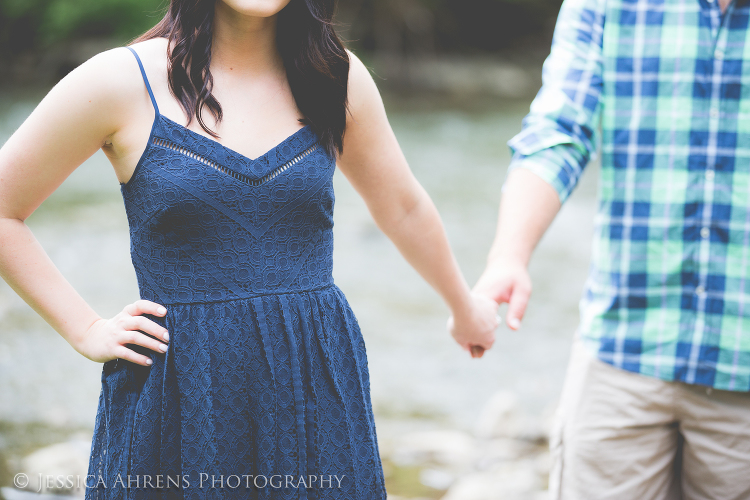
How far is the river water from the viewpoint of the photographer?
4.05 metres

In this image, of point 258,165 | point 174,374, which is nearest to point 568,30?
point 258,165

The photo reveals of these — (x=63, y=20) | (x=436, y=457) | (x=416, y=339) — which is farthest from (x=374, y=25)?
(x=436, y=457)

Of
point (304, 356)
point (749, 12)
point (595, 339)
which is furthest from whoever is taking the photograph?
point (595, 339)

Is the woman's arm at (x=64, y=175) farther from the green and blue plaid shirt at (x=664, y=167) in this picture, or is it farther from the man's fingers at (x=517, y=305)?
the green and blue plaid shirt at (x=664, y=167)

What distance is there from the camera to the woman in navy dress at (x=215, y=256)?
130cm

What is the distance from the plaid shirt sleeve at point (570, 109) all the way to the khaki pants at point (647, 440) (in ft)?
1.41

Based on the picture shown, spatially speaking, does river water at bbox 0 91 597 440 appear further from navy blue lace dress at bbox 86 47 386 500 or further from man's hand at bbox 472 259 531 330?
navy blue lace dress at bbox 86 47 386 500

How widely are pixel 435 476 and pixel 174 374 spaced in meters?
2.06

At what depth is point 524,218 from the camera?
5.25 ft

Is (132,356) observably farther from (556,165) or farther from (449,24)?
(449,24)

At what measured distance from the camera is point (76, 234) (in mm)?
6715

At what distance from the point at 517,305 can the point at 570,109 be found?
45cm

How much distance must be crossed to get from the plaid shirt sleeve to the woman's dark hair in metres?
0.44

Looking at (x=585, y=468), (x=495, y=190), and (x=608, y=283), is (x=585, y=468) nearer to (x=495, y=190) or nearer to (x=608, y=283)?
(x=608, y=283)
